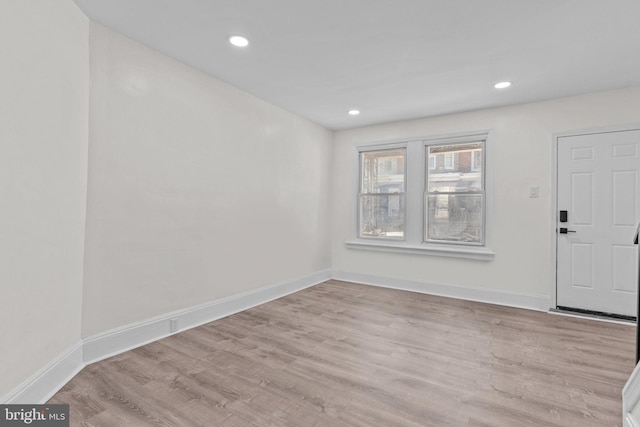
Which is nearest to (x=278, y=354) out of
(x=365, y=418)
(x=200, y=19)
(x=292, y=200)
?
(x=365, y=418)

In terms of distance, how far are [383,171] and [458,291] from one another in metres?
2.16

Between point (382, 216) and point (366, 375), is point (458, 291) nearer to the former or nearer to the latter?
point (382, 216)

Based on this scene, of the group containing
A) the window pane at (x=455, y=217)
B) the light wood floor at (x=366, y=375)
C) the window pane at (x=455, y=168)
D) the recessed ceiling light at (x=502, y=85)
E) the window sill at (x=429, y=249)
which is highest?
the recessed ceiling light at (x=502, y=85)

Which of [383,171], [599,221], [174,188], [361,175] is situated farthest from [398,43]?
[599,221]

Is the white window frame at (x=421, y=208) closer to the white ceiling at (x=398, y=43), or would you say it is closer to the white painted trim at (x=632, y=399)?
the white ceiling at (x=398, y=43)

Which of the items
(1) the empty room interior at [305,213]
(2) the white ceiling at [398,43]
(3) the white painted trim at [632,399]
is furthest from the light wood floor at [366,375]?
(2) the white ceiling at [398,43]

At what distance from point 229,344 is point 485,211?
11.8 feet

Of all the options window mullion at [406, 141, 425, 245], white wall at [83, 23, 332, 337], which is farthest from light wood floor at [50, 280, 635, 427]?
window mullion at [406, 141, 425, 245]

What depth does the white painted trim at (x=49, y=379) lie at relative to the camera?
1.65 metres

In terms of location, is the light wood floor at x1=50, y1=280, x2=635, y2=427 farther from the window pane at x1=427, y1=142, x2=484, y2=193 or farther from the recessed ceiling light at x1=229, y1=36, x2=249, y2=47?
the recessed ceiling light at x1=229, y1=36, x2=249, y2=47

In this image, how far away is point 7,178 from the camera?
1.59 metres

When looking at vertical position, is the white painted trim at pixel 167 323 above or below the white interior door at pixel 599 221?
below

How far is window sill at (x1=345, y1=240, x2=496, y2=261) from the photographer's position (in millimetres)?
4102

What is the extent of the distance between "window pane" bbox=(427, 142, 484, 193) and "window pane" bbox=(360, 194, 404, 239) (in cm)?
60
